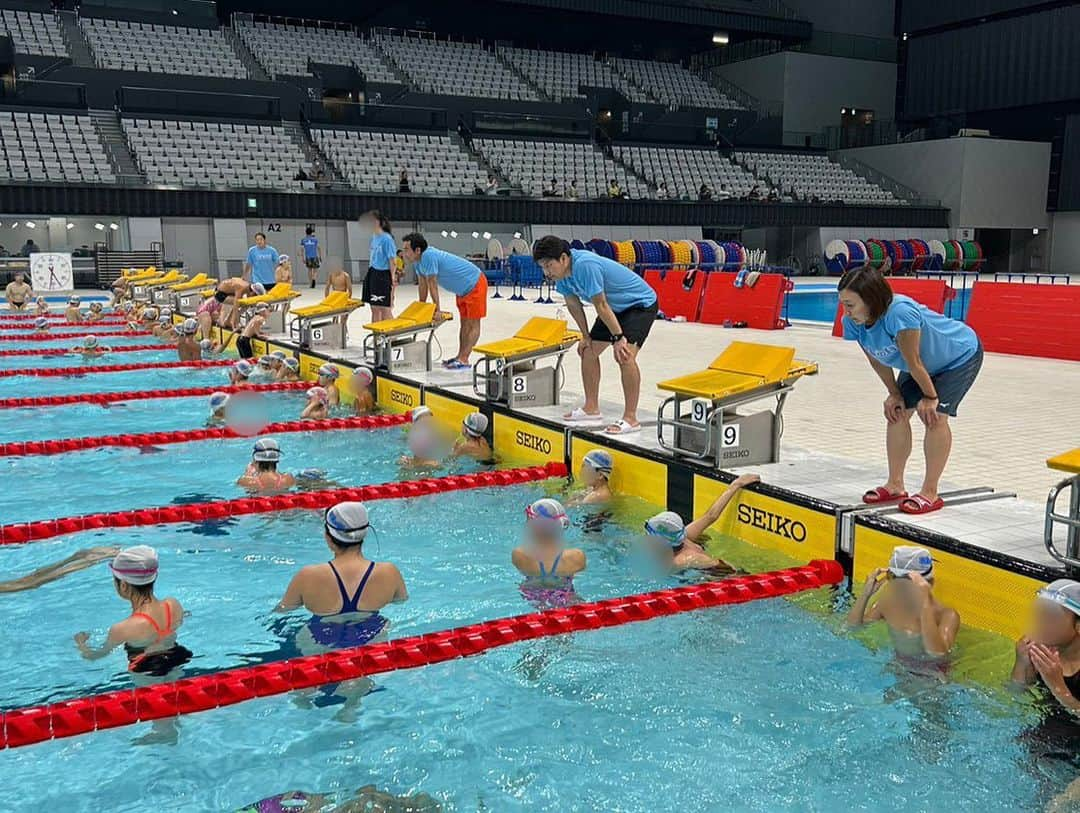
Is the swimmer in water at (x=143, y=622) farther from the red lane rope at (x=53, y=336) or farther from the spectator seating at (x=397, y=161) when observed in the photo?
the spectator seating at (x=397, y=161)

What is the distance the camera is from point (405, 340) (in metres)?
→ 9.27

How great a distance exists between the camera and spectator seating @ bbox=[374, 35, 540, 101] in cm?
3049

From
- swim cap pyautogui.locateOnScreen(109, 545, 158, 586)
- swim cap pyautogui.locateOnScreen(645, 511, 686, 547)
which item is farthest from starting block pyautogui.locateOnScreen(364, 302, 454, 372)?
swim cap pyautogui.locateOnScreen(109, 545, 158, 586)

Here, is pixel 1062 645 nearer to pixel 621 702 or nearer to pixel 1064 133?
pixel 621 702

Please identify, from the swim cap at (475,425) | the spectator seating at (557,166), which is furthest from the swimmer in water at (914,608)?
the spectator seating at (557,166)

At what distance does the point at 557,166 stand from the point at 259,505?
82.0ft

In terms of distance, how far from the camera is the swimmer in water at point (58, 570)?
442cm

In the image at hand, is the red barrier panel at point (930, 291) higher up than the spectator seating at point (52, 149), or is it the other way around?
the spectator seating at point (52, 149)

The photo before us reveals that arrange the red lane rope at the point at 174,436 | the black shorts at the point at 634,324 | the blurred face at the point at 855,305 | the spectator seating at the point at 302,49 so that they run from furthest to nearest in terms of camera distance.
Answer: the spectator seating at the point at 302,49 → the red lane rope at the point at 174,436 → the black shorts at the point at 634,324 → the blurred face at the point at 855,305

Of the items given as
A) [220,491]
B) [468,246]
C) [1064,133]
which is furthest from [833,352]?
[1064,133]

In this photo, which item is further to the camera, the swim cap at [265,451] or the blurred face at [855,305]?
the swim cap at [265,451]

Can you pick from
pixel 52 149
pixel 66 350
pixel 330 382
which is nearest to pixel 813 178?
pixel 52 149

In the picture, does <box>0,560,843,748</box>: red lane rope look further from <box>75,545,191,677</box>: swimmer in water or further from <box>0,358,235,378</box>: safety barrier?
<box>0,358,235,378</box>: safety barrier

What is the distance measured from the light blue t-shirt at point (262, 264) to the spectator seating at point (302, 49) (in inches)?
626
